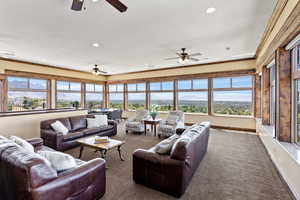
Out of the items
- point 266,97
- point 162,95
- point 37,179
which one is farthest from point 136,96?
point 37,179

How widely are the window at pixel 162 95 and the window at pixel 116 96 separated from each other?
2473 millimetres

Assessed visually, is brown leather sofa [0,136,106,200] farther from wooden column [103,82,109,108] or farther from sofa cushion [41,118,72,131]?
wooden column [103,82,109,108]

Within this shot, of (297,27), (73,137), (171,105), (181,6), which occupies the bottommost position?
(73,137)

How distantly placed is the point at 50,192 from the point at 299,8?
12.2ft

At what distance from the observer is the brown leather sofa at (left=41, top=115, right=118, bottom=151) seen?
12.1 ft

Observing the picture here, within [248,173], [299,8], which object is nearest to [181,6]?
[299,8]

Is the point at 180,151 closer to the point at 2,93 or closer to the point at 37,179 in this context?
the point at 37,179

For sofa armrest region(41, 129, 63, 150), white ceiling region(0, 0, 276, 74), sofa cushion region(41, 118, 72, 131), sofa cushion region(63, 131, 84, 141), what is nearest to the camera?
white ceiling region(0, 0, 276, 74)

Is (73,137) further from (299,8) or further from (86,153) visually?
(299,8)

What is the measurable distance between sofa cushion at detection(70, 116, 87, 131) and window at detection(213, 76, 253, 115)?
5.89m

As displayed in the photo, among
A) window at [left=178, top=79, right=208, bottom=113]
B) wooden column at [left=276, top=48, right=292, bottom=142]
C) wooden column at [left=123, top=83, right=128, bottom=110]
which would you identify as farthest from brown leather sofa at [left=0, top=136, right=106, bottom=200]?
wooden column at [left=123, top=83, right=128, bottom=110]

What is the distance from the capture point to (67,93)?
820 centimetres

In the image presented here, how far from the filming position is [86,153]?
3.71 meters

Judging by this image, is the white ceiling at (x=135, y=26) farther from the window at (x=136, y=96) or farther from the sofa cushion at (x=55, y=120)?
the window at (x=136, y=96)
